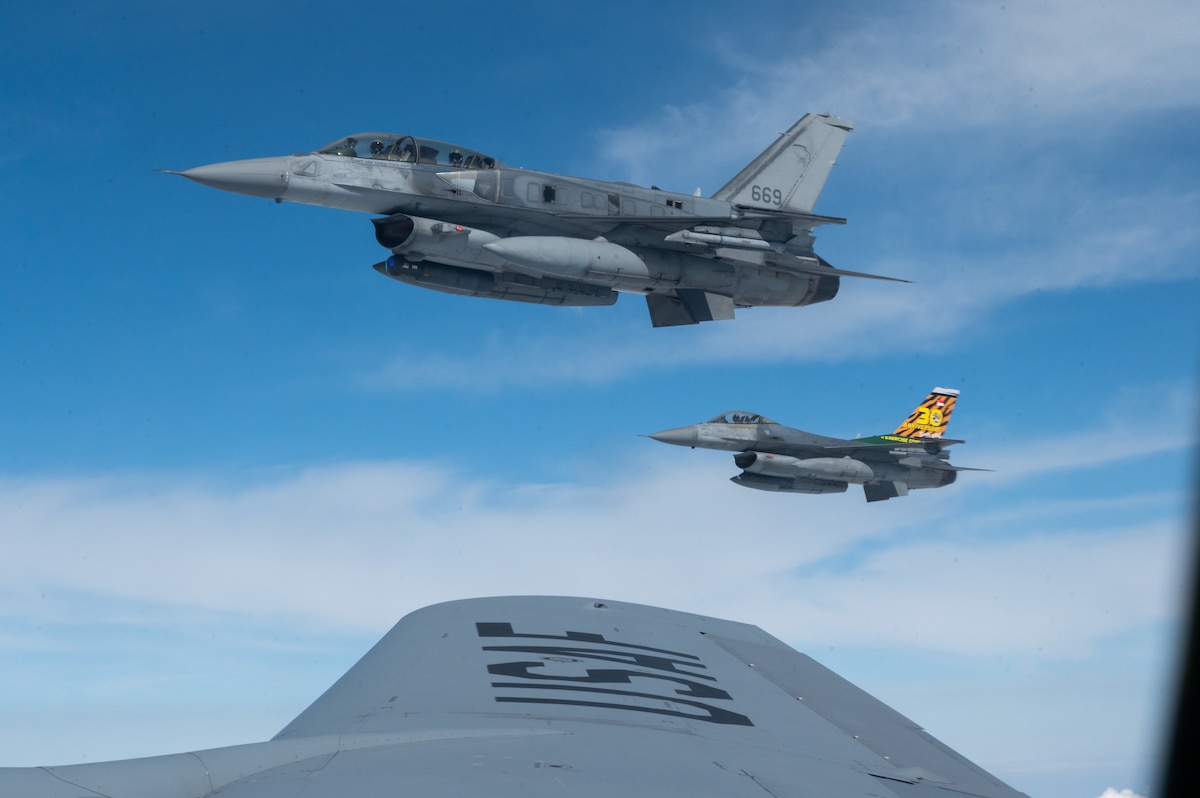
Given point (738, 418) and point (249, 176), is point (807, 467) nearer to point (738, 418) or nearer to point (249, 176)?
point (738, 418)

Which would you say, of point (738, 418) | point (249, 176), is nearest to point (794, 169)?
point (738, 418)

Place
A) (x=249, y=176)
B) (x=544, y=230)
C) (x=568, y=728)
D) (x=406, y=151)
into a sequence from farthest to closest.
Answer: (x=544, y=230)
(x=406, y=151)
(x=249, y=176)
(x=568, y=728)

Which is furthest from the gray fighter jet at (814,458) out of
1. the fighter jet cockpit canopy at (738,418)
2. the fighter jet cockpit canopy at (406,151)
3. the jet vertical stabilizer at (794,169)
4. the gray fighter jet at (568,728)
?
the gray fighter jet at (568,728)

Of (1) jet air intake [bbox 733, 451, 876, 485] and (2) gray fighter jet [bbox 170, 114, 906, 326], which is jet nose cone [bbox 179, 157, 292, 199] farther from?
(1) jet air intake [bbox 733, 451, 876, 485]

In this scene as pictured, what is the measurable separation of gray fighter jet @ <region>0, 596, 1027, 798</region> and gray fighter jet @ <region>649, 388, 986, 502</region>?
24.5 metres

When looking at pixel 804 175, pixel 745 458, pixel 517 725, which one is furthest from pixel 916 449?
pixel 517 725

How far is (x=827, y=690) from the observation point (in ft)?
26.0

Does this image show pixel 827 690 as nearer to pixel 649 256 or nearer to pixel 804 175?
pixel 649 256

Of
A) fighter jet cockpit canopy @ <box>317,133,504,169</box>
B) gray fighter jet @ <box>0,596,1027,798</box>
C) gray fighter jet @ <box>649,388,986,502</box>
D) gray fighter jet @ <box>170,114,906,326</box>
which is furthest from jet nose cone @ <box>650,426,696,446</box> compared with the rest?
gray fighter jet @ <box>0,596,1027,798</box>

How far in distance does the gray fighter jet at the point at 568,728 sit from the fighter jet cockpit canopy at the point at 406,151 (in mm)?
14269

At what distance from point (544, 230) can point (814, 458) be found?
16263 millimetres

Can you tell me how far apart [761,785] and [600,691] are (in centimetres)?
174

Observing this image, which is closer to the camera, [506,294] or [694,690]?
[694,690]

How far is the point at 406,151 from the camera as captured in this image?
20.8 metres
